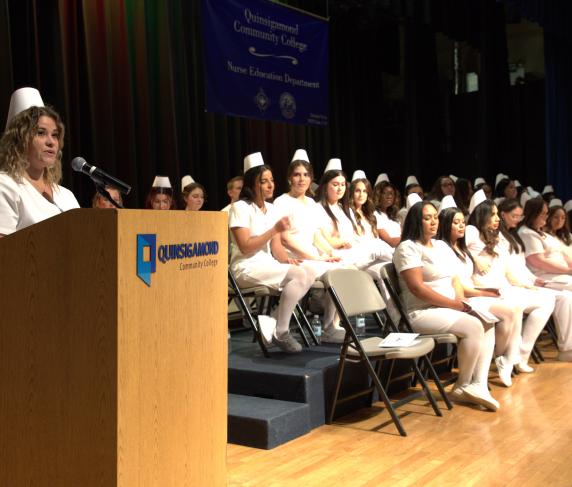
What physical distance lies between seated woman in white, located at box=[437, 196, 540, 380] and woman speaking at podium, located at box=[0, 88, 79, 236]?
295 centimetres

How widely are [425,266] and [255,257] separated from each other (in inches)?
38.6

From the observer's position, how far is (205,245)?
1.95 m

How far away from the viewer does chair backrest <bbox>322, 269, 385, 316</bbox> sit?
153 inches

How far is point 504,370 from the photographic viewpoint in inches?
187

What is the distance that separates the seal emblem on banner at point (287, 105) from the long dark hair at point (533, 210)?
2147 mm

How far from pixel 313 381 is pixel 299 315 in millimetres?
1245

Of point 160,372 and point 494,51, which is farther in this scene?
point 494,51

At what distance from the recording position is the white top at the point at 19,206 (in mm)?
2162

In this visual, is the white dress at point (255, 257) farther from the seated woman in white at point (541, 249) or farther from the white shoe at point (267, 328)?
the seated woman in white at point (541, 249)

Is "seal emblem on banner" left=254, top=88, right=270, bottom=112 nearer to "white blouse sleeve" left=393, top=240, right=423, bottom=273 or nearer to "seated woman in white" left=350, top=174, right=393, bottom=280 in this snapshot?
"seated woman in white" left=350, top=174, right=393, bottom=280

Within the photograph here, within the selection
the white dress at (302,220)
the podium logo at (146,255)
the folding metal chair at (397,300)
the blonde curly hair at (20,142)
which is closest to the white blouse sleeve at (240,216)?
the white dress at (302,220)

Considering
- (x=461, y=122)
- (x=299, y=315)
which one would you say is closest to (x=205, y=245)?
(x=299, y=315)

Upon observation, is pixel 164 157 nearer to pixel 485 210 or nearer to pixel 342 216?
pixel 342 216

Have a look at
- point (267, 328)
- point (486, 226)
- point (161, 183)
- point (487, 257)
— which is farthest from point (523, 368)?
point (161, 183)
